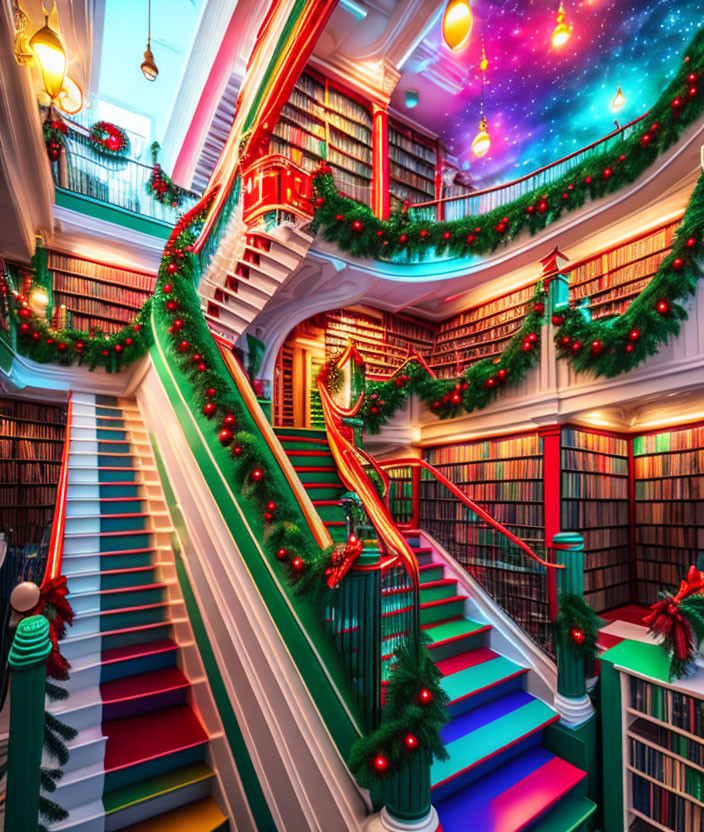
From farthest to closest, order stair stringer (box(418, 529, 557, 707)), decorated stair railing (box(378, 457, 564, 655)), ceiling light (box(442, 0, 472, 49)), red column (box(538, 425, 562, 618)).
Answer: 1. red column (box(538, 425, 562, 618))
2. decorated stair railing (box(378, 457, 564, 655))
3. stair stringer (box(418, 529, 557, 707))
4. ceiling light (box(442, 0, 472, 49))

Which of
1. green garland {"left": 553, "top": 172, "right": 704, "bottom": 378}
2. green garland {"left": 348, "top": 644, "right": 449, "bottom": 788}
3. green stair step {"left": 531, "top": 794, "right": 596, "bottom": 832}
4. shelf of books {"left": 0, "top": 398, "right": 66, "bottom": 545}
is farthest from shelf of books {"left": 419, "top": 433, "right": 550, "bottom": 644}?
shelf of books {"left": 0, "top": 398, "right": 66, "bottom": 545}

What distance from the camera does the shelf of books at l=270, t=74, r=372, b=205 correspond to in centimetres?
680

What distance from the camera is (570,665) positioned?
2961mm

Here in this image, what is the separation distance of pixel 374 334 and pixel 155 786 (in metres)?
6.59

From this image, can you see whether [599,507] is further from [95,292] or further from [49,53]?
[95,292]

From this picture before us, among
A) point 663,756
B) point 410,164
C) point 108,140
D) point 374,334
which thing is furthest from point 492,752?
point 410,164

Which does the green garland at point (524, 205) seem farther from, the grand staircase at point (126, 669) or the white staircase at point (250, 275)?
the grand staircase at point (126, 669)

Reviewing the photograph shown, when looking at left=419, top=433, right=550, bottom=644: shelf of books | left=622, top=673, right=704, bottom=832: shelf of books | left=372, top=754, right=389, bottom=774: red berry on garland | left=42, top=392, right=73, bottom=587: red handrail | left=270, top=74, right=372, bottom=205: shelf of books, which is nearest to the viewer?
left=372, top=754, right=389, bottom=774: red berry on garland

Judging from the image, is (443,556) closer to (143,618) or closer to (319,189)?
(143,618)

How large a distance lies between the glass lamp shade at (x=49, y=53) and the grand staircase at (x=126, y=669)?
2.94 m

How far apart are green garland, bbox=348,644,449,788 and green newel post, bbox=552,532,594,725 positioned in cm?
179

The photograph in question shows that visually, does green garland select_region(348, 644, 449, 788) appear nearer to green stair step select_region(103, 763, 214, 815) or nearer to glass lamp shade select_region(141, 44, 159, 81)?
green stair step select_region(103, 763, 214, 815)

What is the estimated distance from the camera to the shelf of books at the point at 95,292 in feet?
20.2

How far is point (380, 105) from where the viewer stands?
7.69 m
